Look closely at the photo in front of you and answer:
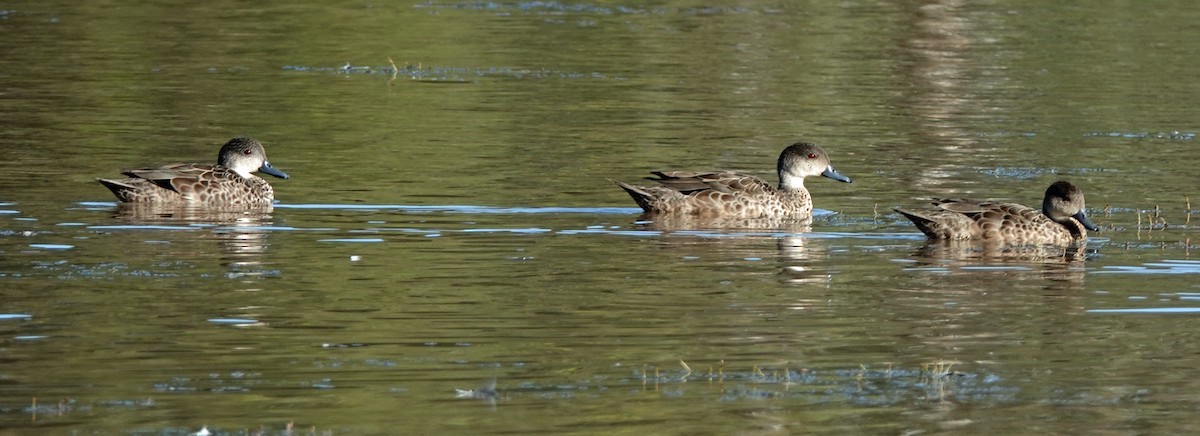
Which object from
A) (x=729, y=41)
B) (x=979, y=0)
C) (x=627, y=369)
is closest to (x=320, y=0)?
(x=729, y=41)

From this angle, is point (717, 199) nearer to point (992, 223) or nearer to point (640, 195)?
point (640, 195)

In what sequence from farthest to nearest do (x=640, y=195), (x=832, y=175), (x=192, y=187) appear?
(x=832, y=175) → (x=192, y=187) → (x=640, y=195)

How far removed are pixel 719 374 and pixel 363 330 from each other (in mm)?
2348

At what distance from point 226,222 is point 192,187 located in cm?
135

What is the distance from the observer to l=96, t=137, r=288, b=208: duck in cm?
1927

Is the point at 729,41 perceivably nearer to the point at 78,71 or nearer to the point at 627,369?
the point at 78,71

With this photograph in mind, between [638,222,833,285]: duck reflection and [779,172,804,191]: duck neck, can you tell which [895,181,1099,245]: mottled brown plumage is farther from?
[779,172,804,191]: duck neck

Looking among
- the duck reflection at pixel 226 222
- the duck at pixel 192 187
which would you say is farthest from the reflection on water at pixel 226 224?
the duck at pixel 192 187

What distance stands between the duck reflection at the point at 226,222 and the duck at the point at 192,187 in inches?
4.4

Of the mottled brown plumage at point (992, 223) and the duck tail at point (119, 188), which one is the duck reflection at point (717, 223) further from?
the duck tail at point (119, 188)

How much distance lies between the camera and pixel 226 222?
18.4 m

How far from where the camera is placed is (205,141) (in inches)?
959

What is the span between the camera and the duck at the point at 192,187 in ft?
63.2

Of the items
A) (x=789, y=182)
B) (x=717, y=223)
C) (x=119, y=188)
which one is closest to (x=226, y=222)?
(x=119, y=188)
